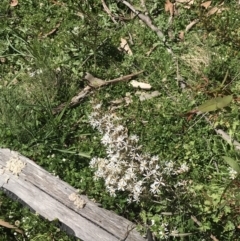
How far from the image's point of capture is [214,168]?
13.7ft

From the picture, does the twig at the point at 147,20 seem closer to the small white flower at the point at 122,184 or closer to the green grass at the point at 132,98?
the green grass at the point at 132,98

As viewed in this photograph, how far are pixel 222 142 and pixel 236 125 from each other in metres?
0.19

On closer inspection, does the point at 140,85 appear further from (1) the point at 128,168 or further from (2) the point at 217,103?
(1) the point at 128,168

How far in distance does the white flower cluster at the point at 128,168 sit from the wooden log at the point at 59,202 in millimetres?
217

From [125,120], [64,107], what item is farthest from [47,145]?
[125,120]

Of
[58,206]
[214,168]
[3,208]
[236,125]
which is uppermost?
[236,125]

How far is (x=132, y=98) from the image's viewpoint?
182 inches

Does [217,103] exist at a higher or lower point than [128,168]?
higher

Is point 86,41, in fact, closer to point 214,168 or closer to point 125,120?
point 125,120

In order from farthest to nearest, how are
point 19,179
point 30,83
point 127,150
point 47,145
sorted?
point 30,83, point 47,145, point 19,179, point 127,150

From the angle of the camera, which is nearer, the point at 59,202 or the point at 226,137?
the point at 59,202

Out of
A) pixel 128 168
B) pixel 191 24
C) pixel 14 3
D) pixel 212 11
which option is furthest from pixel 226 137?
pixel 14 3

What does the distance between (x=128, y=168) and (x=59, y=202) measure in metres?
0.67

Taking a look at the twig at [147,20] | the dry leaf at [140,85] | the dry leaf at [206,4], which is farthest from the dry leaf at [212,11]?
the dry leaf at [140,85]
